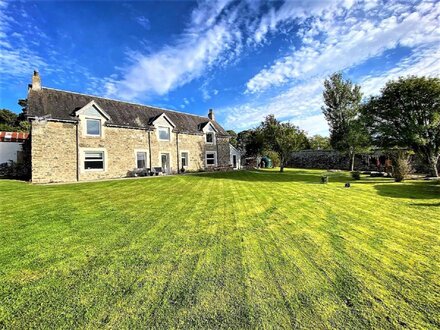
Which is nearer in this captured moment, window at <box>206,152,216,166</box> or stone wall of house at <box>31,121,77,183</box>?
stone wall of house at <box>31,121,77,183</box>

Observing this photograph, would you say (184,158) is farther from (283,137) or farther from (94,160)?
(283,137)

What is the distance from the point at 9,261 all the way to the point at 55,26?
14153 millimetres

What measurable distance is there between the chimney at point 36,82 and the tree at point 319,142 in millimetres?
48026

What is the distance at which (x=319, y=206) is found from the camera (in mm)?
7668

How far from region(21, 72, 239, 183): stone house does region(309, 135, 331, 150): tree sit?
33.4 metres

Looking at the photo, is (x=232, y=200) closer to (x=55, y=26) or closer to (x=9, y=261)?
(x=9, y=261)

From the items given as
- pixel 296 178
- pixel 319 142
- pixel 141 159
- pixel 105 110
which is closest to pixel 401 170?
pixel 296 178

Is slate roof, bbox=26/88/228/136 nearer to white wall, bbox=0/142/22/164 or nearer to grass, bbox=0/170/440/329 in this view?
white wall, bbox=0/142/22/164

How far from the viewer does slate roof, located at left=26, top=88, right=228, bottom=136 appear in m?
17.6

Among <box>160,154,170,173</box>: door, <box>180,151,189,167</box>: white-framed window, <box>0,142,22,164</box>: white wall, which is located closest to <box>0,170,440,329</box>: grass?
<box>160,154,170,173</box>: door

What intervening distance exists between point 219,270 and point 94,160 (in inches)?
778

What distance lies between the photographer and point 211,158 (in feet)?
97.9

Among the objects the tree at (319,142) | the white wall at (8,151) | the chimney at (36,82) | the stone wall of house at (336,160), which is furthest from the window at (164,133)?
the tree at (319,142)

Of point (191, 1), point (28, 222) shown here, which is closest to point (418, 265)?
point (28, 222)
